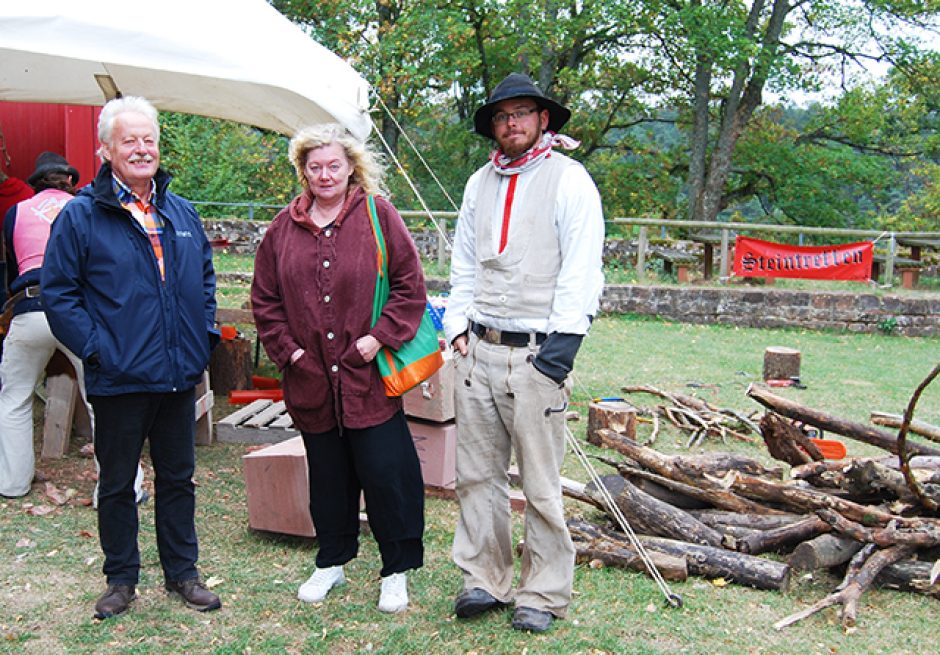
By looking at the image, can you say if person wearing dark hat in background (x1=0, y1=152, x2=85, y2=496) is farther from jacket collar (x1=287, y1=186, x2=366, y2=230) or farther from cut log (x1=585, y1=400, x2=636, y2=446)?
cut log (x1=585, y1=400, x2=636, y2=446)

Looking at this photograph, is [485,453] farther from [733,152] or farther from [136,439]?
[733,152]

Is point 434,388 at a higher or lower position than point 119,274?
lower

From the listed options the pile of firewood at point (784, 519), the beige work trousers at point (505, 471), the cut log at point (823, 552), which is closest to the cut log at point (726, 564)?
the pile of firewood at point (784, 519)

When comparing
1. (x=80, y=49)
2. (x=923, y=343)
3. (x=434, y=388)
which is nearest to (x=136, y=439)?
(x=434, y=388)

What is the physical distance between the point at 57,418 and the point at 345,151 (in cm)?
302

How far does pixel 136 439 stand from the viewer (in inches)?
133

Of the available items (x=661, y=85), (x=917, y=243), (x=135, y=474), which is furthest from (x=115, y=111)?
(x=661, y=85)

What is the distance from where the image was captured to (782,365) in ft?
28.3

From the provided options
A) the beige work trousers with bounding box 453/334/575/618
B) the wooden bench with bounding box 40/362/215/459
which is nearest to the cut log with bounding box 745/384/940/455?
the beige work trousers with bounding box 453/334/575/618

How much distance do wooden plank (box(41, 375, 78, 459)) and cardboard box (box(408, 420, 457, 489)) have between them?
2132mm

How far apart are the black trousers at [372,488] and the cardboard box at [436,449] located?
1197 millimetres

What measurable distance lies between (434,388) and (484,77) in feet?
69.6

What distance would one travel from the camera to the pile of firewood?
3873mm

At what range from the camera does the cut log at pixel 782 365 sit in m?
8.62
